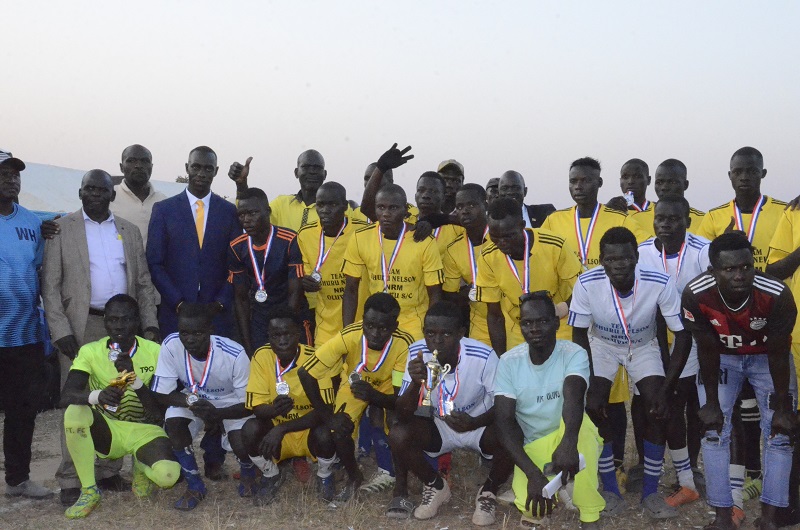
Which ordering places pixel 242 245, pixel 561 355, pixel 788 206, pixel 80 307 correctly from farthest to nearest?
pixel 242 245, pixel 80 307, pixel 788 206, pixel 561 355

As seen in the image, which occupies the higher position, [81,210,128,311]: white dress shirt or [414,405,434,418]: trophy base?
[81,210,128,311]: white dress shirt

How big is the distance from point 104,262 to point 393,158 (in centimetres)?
264

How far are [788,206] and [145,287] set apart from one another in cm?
523

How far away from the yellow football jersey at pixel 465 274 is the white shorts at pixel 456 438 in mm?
1039

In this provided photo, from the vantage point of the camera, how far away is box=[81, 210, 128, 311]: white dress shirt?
6.33 m

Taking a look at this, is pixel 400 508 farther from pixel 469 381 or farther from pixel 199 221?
pixel 199 221

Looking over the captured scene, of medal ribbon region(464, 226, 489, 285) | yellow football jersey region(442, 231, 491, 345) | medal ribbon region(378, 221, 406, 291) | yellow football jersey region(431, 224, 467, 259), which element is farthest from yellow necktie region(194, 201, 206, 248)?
medal ribbon region(464, 226, 489, 285)

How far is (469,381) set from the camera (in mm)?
5488

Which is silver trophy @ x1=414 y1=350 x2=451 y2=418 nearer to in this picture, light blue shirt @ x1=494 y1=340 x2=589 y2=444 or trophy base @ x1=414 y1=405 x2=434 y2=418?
trophy base @ x1=414 y1=405 x2=434 y2=418

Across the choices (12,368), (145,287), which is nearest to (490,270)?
(145,287)

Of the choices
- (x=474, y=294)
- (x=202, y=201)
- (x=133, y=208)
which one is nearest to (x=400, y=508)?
(x=474, y=294)

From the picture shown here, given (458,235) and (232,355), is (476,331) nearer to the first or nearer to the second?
(458,235)

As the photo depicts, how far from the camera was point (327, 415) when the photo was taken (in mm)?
5801

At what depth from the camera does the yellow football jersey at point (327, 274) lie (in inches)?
267
